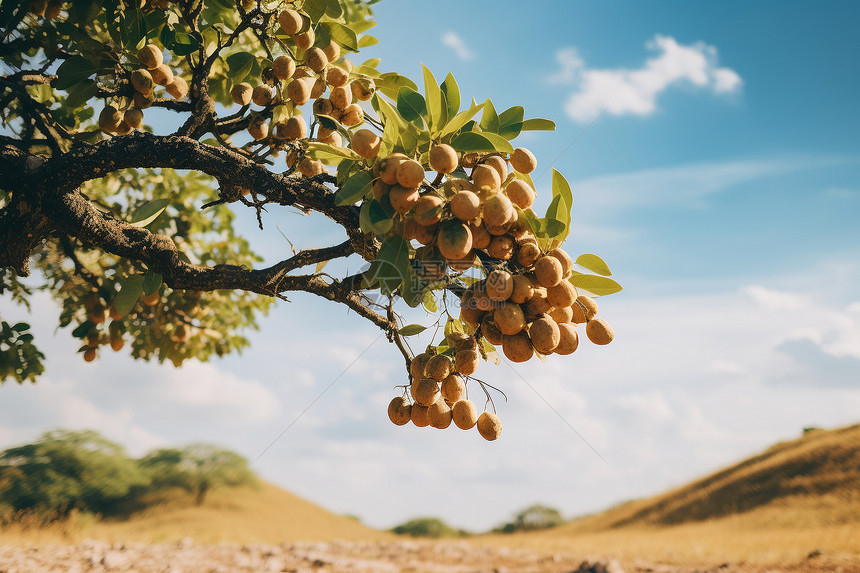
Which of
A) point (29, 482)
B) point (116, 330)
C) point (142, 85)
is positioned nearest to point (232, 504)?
point (29, 482)

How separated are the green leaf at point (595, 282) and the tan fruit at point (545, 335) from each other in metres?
0.21

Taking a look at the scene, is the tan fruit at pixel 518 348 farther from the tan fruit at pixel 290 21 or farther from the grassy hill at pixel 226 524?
the grassy hill at pixel 226 524

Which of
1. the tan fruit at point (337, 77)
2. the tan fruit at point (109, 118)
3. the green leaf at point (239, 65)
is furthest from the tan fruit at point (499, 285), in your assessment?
the tan fruit at point (109, 118)

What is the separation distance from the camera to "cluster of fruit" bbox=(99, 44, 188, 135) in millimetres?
2070

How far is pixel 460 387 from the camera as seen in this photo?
1336 millimetres

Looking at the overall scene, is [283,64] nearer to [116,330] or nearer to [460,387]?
[460,387]

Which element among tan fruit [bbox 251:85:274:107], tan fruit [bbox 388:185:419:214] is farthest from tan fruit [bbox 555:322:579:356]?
tan fruit [bbox 251:85:274:107]

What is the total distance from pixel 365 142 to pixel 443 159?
0.20 m

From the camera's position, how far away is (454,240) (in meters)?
1.10

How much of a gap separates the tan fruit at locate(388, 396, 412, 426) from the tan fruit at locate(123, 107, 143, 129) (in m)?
1.72

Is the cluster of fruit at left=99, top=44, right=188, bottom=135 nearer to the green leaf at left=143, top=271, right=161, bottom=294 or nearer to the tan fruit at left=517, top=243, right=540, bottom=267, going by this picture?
the green leaf at left=143, top=271, right=161, bottom=294

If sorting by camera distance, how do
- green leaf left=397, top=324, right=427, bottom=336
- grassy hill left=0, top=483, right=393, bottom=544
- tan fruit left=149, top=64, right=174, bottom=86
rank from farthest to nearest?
grassy hill left=0, top=483, right=393, bottom=544 < tan fruit left=149, top=64, right=174, bottom=86 < green leaf left=397, top=324, right=427, bottom=336

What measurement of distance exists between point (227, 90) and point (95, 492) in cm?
927

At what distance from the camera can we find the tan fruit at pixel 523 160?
1328 millimetres
